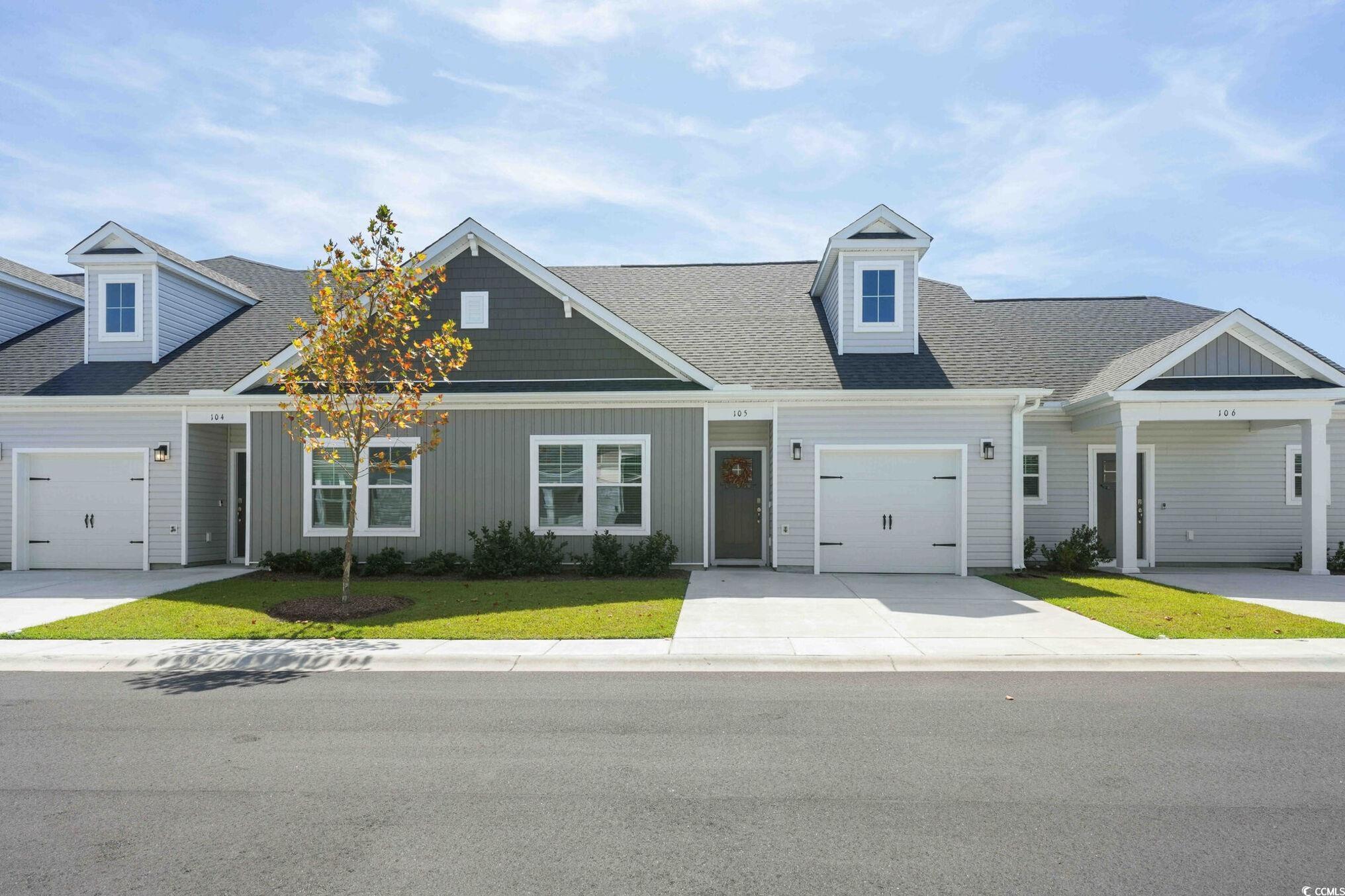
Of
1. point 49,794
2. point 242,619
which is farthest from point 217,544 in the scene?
point 49,794

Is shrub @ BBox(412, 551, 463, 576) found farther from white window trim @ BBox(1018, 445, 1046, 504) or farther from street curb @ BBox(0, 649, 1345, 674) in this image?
white window trim @ BBox(1018, 445, 1046, 504)

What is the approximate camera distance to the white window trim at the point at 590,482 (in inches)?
560

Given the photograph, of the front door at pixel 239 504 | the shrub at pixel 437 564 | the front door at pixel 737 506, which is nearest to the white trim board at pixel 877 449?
the front door at pixel 737 506

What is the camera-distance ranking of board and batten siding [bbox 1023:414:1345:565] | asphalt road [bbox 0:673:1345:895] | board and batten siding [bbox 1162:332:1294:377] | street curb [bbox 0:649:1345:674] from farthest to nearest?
1. board and batten siding [bbox 1023:414:1345:565]
2. board and batten siding [bbox 1162:332:1294:377]
3. street curb [bbox 0:649:1345:674]
4. asphalt road [bbox 0:673:1345:895]

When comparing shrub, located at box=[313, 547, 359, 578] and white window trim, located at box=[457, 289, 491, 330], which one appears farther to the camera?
white window trim, located at box=[457, 289, 491, 330]

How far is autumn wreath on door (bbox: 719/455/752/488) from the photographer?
51.2 ft

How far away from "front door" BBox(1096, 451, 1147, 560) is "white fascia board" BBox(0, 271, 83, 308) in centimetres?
2379

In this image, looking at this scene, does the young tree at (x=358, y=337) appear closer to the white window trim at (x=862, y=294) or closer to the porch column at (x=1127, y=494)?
the white window trim at (x=862, y=294)

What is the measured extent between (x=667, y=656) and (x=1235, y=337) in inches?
513

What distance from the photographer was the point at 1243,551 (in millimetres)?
15969

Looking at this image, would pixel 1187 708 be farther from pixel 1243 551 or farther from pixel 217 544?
pixel 217 544

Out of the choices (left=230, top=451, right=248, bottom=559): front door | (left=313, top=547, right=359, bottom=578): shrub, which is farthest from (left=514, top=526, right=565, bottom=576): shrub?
(left=230, top=451, right=248, bottom=559): front door

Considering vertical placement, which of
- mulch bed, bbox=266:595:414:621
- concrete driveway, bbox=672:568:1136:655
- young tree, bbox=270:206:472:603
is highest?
young tree, bbox=270:206:472:603

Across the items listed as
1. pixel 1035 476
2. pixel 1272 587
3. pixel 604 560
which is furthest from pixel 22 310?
pixel 1272 587
